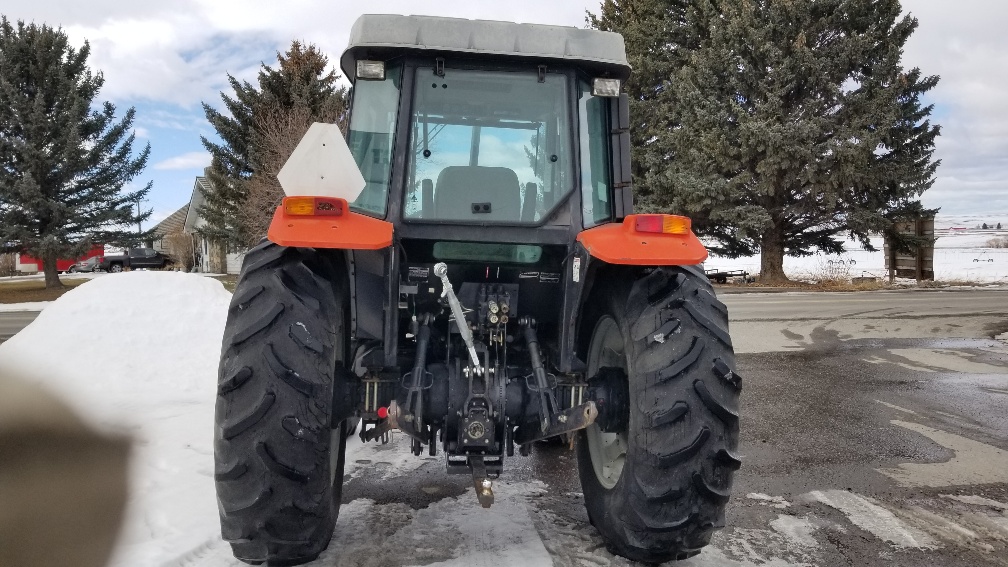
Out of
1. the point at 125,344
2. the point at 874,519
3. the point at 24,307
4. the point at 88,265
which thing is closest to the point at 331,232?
the point at 874,519

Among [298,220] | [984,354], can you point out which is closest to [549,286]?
[298,220]

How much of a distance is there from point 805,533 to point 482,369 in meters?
1.93

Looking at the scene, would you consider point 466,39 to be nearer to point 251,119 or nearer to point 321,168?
point 321,168

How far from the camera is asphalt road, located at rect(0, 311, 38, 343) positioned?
44.5 feet

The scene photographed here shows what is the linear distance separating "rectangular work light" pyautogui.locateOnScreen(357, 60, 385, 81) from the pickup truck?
42.9 m

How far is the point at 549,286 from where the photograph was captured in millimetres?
3473

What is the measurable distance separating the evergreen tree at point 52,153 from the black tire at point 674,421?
1073 inches

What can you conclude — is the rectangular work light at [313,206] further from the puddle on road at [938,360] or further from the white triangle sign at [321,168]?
the puddle on road at [938,360]

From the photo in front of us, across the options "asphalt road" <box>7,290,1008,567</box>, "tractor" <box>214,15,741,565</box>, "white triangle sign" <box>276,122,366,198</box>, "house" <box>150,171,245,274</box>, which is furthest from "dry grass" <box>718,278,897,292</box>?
"house" <box>150,171,245,274</box>

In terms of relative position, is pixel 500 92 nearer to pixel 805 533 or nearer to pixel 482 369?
pixel 482 369

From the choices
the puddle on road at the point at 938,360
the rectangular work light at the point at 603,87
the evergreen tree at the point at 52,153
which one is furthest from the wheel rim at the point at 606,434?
the evergreen tree at the point at 52,153

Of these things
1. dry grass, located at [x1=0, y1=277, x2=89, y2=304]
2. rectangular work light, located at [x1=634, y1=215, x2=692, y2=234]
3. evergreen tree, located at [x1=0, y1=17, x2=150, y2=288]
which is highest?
evergreen tree, located at [x1=0, y1=17, x2=150, y2=288]

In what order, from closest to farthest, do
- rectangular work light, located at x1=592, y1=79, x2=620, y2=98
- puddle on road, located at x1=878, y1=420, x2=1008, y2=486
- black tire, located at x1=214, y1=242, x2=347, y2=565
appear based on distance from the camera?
black tire, located at x1=214, y1=242, x2=347, y2=565 < rectangular work light, located at x1=592, y1=79, x2=620, y2=98 < puddle on road, located at x1=878, y1=420, x2=1008, y2=486

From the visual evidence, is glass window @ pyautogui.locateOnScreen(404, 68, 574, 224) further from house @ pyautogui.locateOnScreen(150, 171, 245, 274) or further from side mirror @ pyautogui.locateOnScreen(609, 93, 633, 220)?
house @ pyautogui.locateOnScreen(150, 171, 245, 274)
